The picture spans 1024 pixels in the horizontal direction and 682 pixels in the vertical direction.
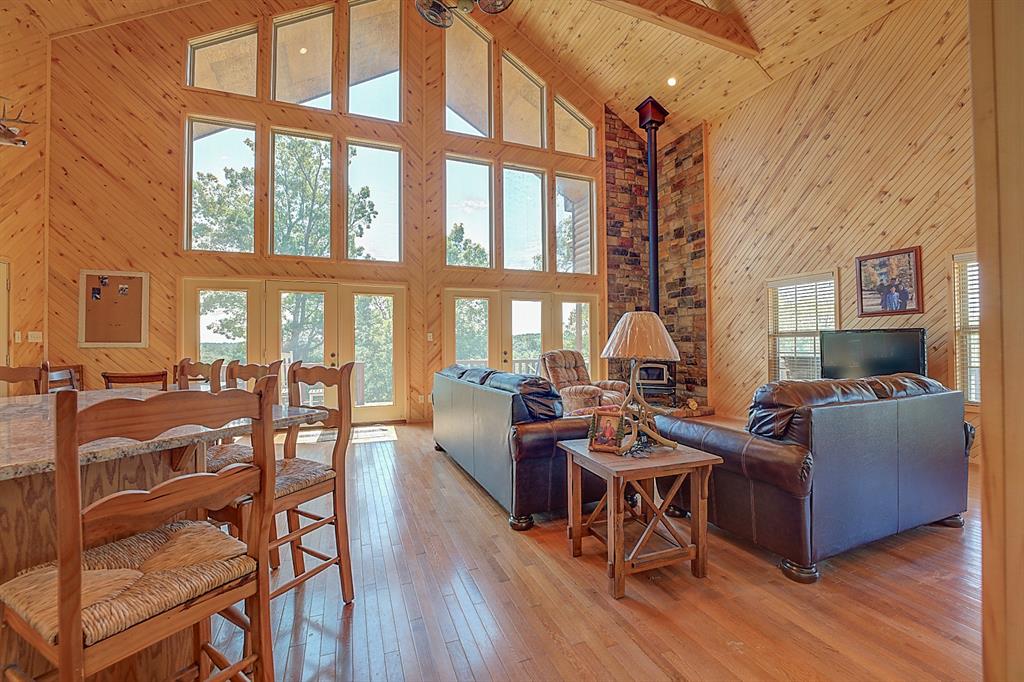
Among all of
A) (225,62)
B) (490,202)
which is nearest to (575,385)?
(490,202)

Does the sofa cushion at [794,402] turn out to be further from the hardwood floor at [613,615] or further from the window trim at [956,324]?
the window trim at [956,324]

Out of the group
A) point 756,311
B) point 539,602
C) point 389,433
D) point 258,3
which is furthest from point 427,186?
point 539,602

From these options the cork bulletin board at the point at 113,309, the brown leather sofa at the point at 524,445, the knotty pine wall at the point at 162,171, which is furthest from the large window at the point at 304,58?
the brown leather sofa at the point at 524,445

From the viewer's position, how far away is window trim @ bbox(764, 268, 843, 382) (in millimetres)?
5258

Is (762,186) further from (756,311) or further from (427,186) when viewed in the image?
(427,186)

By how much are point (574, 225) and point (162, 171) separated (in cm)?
591

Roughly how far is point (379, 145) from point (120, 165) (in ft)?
10.2

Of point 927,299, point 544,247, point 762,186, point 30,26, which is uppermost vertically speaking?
point 30,26

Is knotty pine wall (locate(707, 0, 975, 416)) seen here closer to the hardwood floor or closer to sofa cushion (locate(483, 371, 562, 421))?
the hardwood floor

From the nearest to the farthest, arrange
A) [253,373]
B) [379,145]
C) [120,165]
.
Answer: [253,373] → [120,165] → [379,145]

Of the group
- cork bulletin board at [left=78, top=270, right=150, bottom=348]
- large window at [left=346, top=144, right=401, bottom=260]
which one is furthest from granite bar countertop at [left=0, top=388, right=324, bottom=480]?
large window at [left=346, top=144, right=401, bottom=260]

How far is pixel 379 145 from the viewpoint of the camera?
6.57 meters

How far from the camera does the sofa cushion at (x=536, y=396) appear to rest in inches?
112

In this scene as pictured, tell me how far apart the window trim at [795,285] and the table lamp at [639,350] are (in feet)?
13.9
